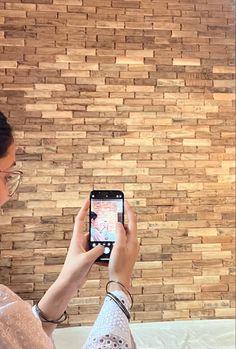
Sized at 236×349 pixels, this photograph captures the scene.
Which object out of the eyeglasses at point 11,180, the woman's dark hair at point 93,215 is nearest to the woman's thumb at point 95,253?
the eyeglasses at point 11,180

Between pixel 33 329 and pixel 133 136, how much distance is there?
1.02 metres

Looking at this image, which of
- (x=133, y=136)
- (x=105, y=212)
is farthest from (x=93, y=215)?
(x=133, y=136)

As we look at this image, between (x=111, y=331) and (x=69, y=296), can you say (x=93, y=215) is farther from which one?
(x=111, y=331)

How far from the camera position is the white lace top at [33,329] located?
1.17ft

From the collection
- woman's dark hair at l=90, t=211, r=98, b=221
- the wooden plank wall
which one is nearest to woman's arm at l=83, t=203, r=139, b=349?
woman's dark hair at l=90, t=211, r=98, b=221

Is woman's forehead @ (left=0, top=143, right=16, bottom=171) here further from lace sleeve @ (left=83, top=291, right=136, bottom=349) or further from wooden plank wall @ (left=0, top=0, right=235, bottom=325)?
wooden plank wall @ (left=0, top=0, right=235, bottom=325)

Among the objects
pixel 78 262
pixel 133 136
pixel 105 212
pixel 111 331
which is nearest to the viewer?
pixel 111 331

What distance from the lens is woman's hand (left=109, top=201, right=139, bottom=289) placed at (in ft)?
1.41

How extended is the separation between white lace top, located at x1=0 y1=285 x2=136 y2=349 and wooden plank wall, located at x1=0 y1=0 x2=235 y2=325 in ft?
2.90

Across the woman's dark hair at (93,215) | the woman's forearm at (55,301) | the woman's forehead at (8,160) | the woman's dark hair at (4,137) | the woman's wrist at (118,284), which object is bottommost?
the woman's forearm at (55,301)

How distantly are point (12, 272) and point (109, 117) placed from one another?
61 centimetres

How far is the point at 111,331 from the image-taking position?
372mm

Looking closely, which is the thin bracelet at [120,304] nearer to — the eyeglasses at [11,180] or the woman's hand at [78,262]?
the woman's hand at [78,262]

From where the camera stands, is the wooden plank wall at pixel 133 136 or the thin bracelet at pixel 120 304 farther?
the wooden plank wall at pixel 133 136
